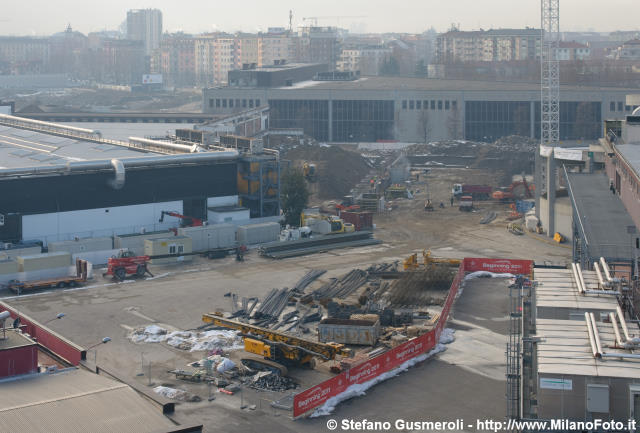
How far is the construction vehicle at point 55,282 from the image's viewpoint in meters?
39.8

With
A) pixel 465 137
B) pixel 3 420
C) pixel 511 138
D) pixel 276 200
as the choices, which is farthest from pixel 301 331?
pixel 465 137

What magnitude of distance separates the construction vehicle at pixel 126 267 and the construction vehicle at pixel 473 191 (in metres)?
26.9

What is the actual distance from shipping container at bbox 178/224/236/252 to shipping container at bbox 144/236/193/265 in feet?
2.80

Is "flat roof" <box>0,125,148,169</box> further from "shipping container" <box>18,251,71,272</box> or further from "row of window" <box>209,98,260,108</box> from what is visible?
"row of window" <box>209,98,260,108</box>

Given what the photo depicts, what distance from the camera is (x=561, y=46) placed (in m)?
199

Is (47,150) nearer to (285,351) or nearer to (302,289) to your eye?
(302,289)

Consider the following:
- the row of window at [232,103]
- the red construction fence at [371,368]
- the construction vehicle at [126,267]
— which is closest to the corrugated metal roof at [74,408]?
the red construction fence at [371,368]

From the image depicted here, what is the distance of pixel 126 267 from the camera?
42.3m

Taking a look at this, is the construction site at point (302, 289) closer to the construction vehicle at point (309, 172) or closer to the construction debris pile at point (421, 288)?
the construction debris pile at point (421, 288)

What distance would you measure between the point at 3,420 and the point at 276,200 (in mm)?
35217

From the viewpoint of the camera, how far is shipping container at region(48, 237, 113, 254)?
44094 mm

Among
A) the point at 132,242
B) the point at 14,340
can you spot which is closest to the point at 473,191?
the point at 132,242

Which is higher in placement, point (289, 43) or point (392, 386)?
point (289, 43)

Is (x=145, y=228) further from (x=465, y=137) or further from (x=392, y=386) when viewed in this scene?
(x=465, y=137)
